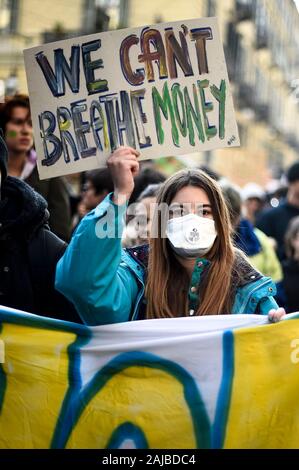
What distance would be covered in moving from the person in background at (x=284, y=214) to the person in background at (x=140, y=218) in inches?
108

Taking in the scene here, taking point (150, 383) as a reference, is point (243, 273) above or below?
above

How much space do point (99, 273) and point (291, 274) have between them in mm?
3114

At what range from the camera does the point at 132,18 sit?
81.6 ft

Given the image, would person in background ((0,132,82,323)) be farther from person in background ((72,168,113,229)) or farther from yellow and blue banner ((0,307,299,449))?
person in background ((72,168,113,229))

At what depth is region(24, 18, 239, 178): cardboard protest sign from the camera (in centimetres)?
321

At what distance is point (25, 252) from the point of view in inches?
132

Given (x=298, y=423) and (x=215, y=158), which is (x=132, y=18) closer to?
(x=215, y=158)

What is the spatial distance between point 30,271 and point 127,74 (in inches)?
29.3

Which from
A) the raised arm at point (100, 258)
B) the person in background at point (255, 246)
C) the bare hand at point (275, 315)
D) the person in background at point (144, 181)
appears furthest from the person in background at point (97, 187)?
the bare hand at point (275, 315)

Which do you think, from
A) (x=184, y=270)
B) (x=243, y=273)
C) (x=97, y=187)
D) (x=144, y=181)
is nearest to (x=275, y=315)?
(x=243, y=273)

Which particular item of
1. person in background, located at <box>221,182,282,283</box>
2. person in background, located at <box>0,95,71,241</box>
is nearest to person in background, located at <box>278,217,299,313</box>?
person in background, located at <box>221,182,282,283</box>

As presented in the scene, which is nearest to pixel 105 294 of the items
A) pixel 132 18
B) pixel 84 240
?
pixel 84 240

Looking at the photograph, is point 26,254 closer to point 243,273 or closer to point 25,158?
point 243,273

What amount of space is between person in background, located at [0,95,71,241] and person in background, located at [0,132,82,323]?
5.07 ft
